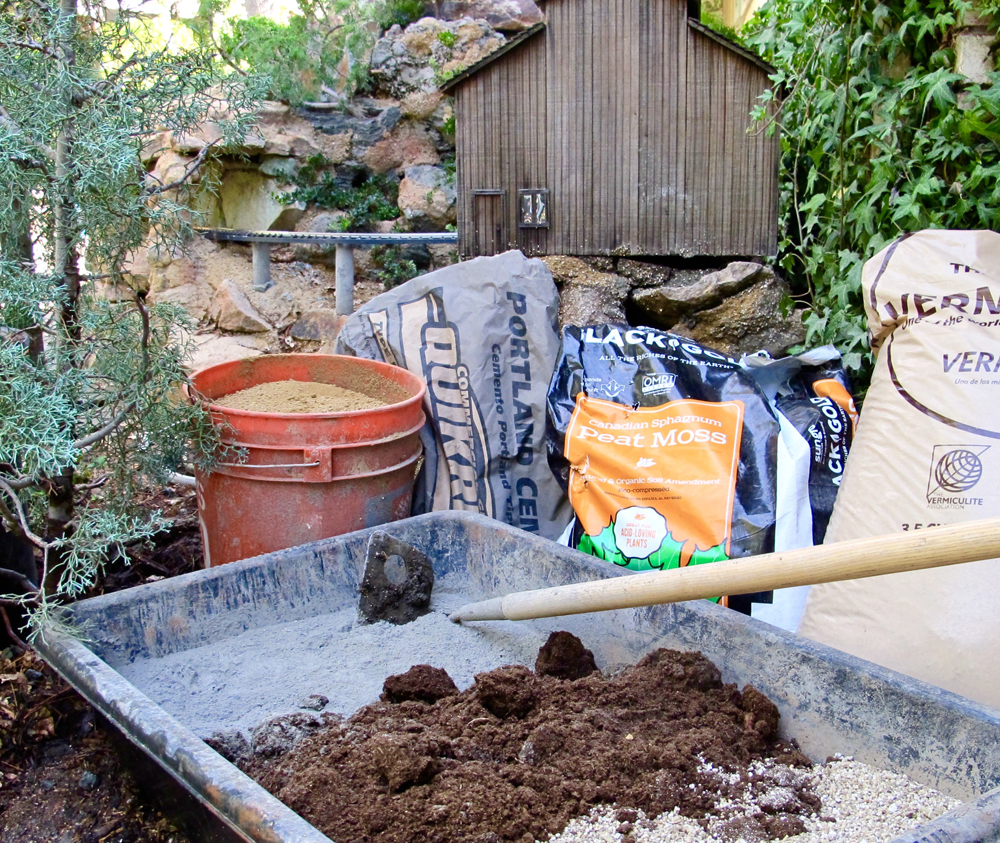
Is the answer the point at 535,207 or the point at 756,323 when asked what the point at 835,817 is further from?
the point at 535,207

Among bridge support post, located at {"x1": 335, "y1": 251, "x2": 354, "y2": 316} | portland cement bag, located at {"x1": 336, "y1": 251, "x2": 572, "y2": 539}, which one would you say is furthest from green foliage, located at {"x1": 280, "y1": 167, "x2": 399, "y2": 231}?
portland cement bag, located at {"x1": 336, "y1": 251, "x2": 572, "y2": 539}

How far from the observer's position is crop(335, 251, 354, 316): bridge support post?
4.66 metres

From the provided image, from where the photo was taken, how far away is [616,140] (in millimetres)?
2926

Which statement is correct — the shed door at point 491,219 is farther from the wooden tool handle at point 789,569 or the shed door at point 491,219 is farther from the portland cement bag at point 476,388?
the wooden tool handle at point 789,569

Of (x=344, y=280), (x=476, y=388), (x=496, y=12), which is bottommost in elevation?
(x=476, y=388)

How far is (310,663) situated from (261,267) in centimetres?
368

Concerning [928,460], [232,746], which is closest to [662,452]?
[928,460]

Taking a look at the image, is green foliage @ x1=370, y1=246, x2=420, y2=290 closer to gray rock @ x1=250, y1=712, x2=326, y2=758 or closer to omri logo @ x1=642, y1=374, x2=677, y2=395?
omri logo @ x1=642, y1=374, x2=677, y2=395

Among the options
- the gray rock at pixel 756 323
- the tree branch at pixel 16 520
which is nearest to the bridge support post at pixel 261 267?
→ the gray rock at pixel 756 323

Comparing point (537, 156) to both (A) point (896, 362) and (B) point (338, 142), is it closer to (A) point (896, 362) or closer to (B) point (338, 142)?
(A) point (896, 362)

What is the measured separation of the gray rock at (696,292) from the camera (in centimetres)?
286

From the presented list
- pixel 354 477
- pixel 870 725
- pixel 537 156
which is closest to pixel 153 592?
pixel 354 477

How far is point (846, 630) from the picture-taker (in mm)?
1712

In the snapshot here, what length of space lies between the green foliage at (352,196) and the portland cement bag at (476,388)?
2.71m
